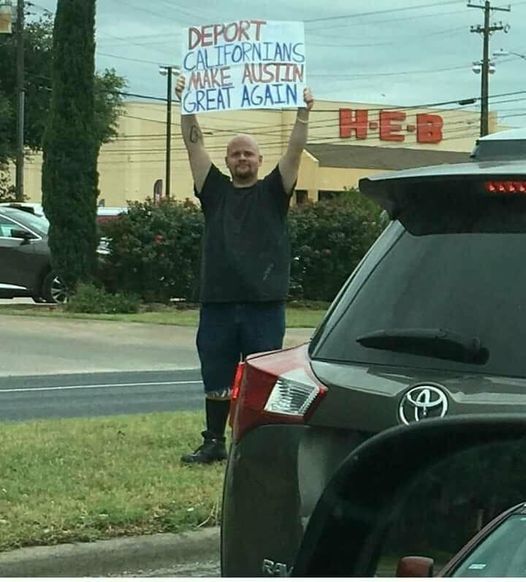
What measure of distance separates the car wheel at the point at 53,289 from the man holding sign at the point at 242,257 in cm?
1546

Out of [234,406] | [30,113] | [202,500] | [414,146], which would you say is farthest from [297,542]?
[414,146]

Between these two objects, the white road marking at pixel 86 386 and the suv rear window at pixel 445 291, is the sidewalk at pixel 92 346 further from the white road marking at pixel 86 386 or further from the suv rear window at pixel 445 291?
the suv rear window at pixel 445 291

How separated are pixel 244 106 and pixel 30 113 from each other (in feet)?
138

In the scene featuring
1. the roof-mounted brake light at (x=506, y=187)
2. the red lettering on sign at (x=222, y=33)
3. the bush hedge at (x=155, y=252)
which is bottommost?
the bush hedge at (x=155, y=252)

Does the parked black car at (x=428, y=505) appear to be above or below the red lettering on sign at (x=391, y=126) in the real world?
below

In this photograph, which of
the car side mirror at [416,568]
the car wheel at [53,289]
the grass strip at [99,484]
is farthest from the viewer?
the car wheel at [53,289]

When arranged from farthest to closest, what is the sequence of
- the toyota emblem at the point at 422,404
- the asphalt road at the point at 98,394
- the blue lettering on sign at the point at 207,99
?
1. the asphalt road at the point at 98,394
2. the blue lettering on sign at the point at 207,99
3. the toyota emblem at the point at 422,404

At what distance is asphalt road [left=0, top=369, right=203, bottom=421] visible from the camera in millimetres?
11188

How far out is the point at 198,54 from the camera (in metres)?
8.66

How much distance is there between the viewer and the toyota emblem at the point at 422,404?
3299mm

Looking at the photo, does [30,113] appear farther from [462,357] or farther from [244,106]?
[462,357]

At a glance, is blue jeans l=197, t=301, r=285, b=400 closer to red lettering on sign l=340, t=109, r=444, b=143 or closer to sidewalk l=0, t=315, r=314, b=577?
sidewalk l=0, t=315, r=314, b=577

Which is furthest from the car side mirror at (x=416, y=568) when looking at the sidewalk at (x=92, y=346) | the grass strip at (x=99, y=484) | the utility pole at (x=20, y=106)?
the utility pole at (x=20, y=106)

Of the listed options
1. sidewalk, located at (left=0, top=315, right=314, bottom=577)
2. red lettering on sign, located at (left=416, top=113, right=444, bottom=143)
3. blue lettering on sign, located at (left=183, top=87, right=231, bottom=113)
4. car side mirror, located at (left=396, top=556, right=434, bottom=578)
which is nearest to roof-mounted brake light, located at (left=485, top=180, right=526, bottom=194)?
car side mirror, located at (left=396, top=556, right=434, bottom=578)
